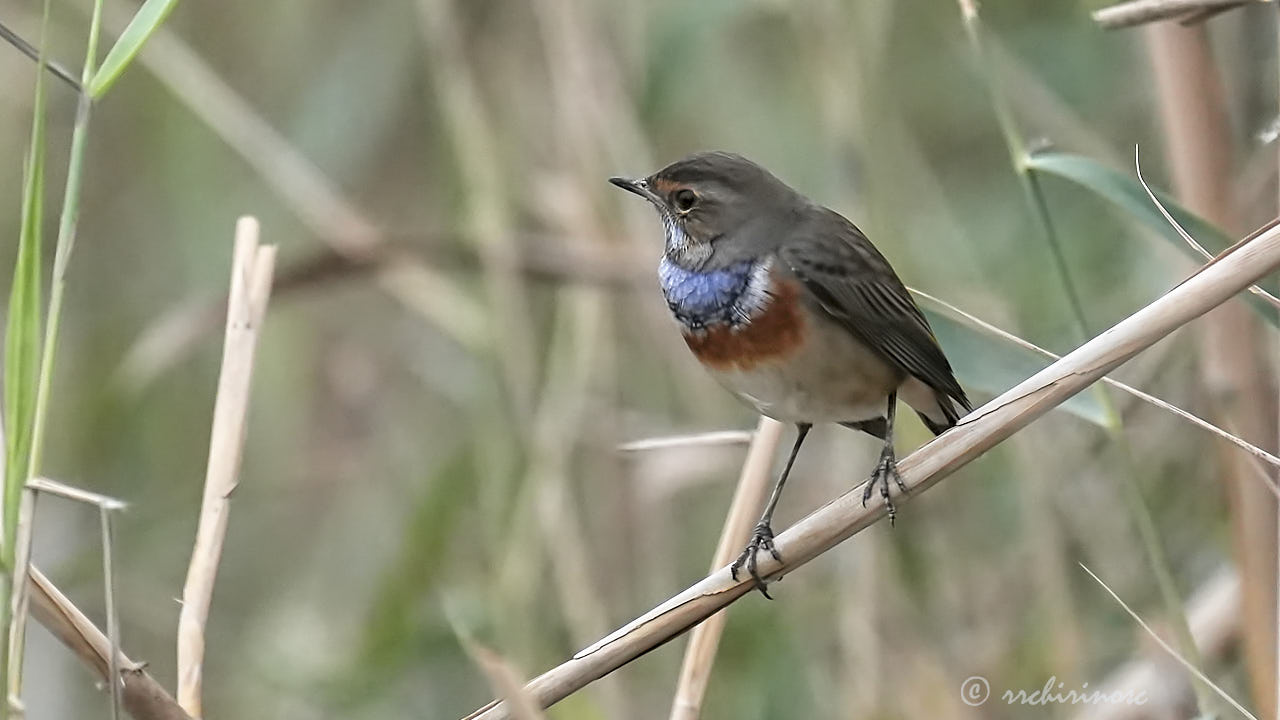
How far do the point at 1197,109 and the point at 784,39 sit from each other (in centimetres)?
226

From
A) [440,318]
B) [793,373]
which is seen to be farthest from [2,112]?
[793,373]

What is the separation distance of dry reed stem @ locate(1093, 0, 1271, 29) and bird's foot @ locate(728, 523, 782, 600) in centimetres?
96

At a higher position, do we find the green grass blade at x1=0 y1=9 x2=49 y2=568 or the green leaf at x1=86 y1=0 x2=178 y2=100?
the green leaf at x1=86 y1=0 x2=178 y2=100

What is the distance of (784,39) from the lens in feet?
15.9

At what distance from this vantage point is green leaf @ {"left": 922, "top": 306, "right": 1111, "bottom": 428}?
2455 mm

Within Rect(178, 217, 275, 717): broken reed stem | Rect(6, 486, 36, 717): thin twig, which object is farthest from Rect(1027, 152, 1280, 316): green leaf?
Rect(6, 486, 36, 717): thin twig

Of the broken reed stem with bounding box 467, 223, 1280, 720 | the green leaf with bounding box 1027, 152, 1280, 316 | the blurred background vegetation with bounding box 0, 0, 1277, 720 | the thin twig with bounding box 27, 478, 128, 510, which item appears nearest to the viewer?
the thin twig with bounding box 27, 478, 128, 510

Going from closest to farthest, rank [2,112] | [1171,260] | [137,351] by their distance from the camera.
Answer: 1. [1171,260]
2. [137,351]
3. [2,112]

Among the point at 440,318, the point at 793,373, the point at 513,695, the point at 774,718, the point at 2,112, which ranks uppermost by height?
the point at 2,112

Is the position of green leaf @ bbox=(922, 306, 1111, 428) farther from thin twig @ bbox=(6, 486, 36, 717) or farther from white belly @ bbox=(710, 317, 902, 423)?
thin twig @ bbox=(6, 486, 36, 717)

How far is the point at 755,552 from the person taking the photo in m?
2.55

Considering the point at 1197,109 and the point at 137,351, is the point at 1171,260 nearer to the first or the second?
the point at 1197,109

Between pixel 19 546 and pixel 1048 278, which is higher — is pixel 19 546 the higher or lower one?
the higher one

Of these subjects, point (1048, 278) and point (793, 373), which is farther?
point (1048, 278)
